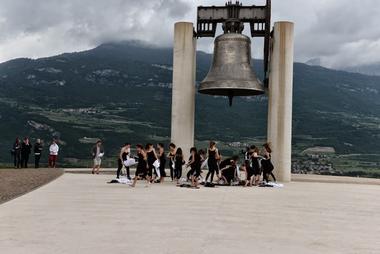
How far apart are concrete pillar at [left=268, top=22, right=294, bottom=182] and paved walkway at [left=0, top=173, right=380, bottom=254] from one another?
6.04 meters

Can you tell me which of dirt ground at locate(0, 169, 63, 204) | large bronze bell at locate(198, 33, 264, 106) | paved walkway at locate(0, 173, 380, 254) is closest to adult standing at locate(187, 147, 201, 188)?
paved walkway at locate(0, 173, 380, 254)

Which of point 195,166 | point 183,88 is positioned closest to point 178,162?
point 195,166

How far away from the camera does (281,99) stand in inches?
936

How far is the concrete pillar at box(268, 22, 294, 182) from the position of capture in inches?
933

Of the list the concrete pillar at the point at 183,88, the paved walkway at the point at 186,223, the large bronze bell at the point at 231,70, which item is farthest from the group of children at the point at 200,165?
the paved walkway at the point at 186,223

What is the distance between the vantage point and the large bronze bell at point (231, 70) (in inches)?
831

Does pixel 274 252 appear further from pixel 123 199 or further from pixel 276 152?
pixel 276 152

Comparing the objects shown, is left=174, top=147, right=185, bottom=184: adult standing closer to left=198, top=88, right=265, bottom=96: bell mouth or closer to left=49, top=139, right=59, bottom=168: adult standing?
left=198, top=88, right=265, bottom=96: bell mouth

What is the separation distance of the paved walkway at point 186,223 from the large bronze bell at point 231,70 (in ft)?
16.4

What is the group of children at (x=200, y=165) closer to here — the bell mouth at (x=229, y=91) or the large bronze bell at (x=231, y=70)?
the bell mouth at (x=229, y=91)

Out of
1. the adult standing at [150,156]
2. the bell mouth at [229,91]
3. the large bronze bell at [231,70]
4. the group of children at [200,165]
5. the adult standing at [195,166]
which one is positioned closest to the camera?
the adult standing at [195,166]

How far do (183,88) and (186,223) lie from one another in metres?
14.0

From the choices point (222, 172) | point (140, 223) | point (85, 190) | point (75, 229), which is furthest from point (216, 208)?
point (222, 172)

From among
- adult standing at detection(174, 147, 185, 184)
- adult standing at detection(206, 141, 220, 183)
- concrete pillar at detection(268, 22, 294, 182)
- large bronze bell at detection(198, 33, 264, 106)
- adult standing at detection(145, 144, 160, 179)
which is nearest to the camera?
adult standing at detection(206, 141, 220, 183)
